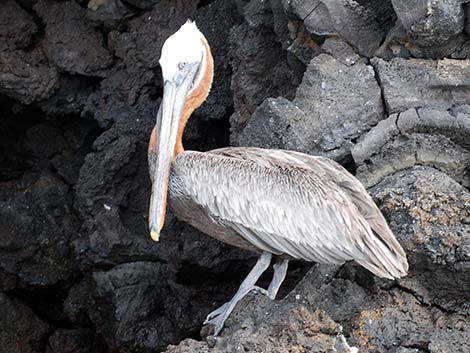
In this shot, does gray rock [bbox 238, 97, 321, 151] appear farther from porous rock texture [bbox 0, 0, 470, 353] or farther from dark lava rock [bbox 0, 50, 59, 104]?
dark lava rock [bbox 0, 50, 59, 104]

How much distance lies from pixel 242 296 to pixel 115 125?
2.54 meters

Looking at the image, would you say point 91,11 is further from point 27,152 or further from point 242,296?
point 242,296

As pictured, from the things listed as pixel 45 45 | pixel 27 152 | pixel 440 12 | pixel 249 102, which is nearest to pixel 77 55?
pixel 45 45

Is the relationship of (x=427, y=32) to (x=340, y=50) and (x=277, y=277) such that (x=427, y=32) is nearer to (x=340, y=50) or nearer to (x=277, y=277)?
(x=340, y=50)

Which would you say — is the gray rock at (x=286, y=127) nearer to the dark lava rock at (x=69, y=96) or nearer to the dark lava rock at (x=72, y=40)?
the dark lava rock at (x=72, y=40)

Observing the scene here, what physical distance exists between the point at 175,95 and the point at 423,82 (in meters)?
1.33

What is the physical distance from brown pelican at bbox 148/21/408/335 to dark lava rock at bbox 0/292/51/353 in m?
2.59

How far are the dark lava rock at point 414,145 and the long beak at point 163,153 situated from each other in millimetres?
943

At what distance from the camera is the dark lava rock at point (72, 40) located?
298 inches

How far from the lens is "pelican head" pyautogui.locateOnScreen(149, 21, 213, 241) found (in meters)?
5.35

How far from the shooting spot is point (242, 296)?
5164mm

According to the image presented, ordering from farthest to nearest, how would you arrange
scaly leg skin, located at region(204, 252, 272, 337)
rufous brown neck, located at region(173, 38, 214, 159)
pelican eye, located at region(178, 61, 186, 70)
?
1. rufous brown neck, located at region(173, 38, 214, 159)
2. pelican eye, located at region(178, 61, 186, 70)
3. scaly leg skin, located at region(204, 252, 272, 337)

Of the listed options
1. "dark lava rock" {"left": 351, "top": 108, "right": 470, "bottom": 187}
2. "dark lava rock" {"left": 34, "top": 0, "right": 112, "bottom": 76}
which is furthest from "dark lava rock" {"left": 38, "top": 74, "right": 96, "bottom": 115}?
"dark lava rock" {"left": 351, "top": 108, "right": 470, "bottom": 187}

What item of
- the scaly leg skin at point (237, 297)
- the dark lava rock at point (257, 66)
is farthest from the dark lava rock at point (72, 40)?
the scaly leg skin at point (237, 297)
